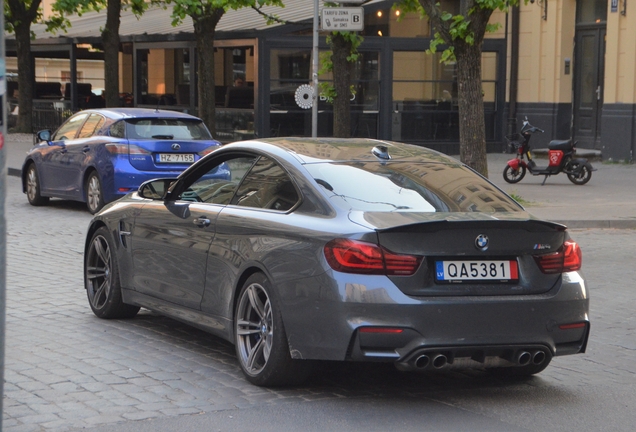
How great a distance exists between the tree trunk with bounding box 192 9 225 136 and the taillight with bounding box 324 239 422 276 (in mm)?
19825

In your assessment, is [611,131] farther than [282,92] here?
No

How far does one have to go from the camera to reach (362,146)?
6.87 m

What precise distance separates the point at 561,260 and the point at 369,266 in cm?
117

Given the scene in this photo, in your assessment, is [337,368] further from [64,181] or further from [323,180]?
Answer: [64,181]

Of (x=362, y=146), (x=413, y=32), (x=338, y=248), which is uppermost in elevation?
(x=413, y=32)

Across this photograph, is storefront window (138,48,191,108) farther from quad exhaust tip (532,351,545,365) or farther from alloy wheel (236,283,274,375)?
quad exhaust tip (532,351,545,365)

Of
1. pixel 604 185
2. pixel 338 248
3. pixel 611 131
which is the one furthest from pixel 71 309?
pixel 611 131

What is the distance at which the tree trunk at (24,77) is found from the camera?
119ft

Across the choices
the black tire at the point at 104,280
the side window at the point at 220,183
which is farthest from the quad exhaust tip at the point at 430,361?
the black tire at the point at 104,280

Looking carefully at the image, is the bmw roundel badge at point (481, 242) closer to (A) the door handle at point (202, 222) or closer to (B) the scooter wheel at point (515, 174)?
(A) the door handle at point (202, 222)

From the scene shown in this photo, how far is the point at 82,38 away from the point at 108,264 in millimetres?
30597

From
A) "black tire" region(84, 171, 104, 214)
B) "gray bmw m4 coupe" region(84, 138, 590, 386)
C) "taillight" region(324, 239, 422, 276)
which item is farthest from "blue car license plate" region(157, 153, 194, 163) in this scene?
"taillight" region(324, 239, 422, 276)

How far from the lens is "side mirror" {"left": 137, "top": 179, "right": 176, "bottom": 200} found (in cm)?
759

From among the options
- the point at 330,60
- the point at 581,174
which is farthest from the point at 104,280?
the point at 581,174
